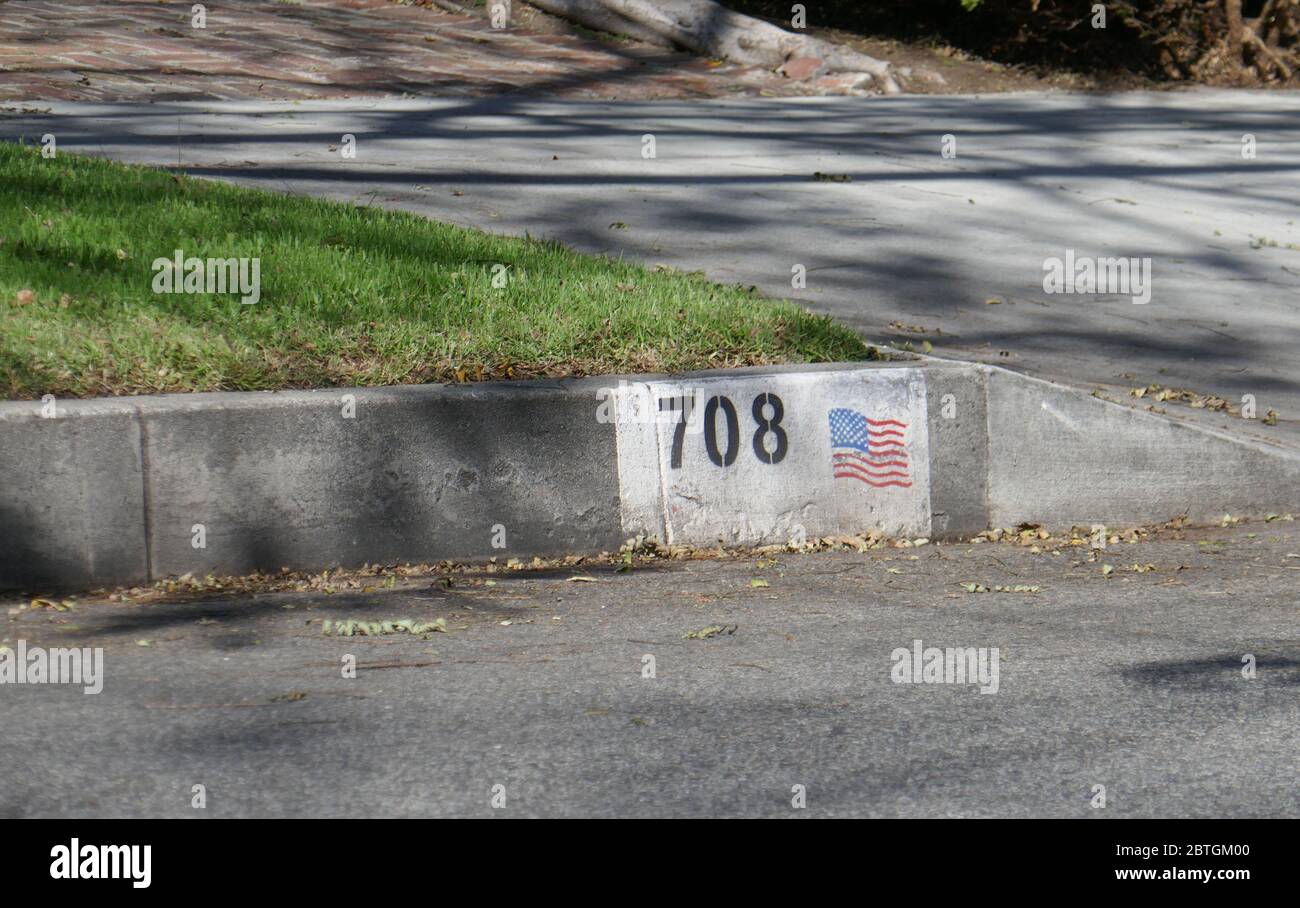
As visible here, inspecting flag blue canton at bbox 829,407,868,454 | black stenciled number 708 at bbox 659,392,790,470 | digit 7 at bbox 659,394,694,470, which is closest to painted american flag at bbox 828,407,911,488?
flag blue canton at bbox 829,407,868,454

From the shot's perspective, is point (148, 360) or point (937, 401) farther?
point (937, 401)

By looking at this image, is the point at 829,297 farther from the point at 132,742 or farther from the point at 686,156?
the point at 132,742

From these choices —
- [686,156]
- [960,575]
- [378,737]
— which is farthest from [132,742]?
[686,156]

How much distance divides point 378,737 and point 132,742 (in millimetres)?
581

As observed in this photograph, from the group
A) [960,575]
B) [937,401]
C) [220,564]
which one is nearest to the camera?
[220,564]

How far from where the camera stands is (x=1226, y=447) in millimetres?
6250

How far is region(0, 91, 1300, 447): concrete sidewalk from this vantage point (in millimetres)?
7914

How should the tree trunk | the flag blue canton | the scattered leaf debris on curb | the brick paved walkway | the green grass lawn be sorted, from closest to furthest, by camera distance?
the scattered leaf debris on curb, the green grass lawn, the flag blue canton, the brick paved walkway, the tree trunk

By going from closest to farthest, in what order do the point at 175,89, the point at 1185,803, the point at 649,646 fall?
the point at 1185,803 → the point at 649,646 → the point at 175,89

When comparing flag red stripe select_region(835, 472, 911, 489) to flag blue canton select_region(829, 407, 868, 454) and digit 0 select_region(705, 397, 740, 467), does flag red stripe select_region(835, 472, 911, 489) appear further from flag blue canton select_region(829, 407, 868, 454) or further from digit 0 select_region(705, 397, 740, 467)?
digit 0 select_region(705, 397, 740, 467)

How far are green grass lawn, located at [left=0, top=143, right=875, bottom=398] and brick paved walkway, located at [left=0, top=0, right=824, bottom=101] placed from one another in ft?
19.1

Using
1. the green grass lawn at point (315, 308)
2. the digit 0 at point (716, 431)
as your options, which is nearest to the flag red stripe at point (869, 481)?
the digit 0 at point (716, 431)

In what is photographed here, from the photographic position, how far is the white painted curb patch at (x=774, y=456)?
18.3 ft

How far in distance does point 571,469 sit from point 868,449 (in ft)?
3.98
